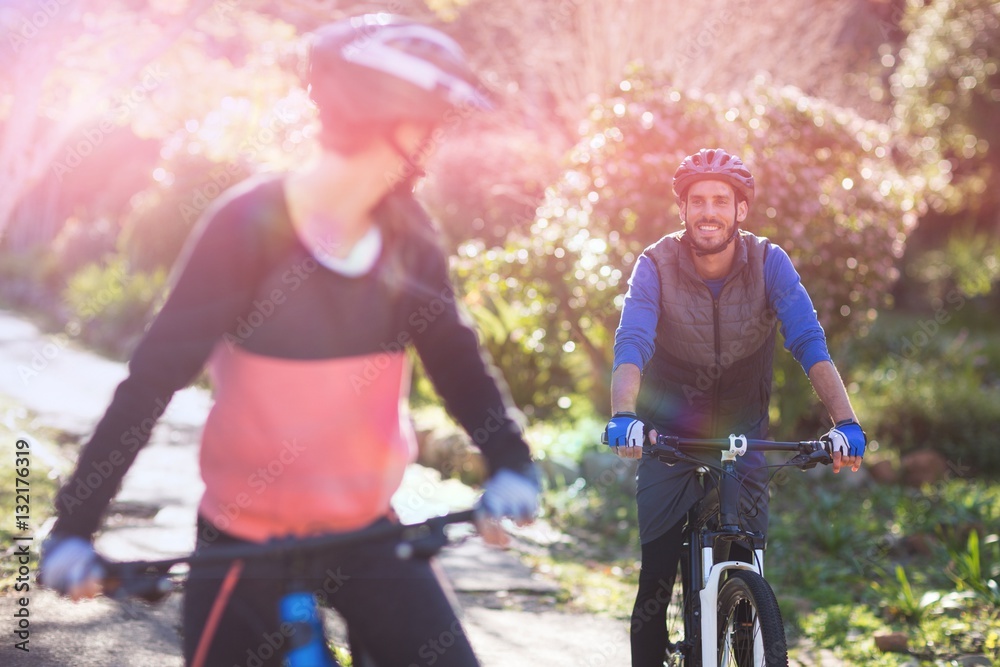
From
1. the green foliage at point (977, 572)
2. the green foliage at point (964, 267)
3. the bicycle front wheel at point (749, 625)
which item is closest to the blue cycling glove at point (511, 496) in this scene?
the bicycle front wheel at point (749, 625)

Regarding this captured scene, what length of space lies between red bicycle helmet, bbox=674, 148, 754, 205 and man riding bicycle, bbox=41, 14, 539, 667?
154cm

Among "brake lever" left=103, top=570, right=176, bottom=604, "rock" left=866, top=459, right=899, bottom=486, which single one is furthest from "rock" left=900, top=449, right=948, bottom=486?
"brake lever" left=103, top=570, right=176, bottom=604

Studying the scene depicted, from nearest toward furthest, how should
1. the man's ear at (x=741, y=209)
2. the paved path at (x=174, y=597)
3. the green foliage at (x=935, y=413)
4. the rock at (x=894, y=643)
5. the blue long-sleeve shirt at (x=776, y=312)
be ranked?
1. the blue long-sleeve shirt at (x=776, y=312)
2. the man's ear at (x=741, y=209)
3. the paved path at (x=174, y=597)
4. the rock at (x=894, y=643)
5. the green foliage at (x=935, y=413)

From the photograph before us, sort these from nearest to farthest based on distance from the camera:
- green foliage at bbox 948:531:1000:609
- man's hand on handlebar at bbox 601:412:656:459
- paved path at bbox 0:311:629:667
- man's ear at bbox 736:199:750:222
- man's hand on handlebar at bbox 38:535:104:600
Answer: man's hand on handlebar at bbox 38:535:104:600
man's hand on handlebar at bbox 601:412:656:459
man's ear at bbox 736:199:750:222
paved path at bbox 0:311:629:667
green foliage at bbox 948:531:1000:609

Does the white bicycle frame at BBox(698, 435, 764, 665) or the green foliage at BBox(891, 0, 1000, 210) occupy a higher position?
the green foliage at BBox(891, 0, 1000, 210)

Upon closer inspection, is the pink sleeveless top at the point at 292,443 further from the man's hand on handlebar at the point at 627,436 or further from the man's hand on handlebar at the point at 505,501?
the man's hand on handlebar at the point at 627,436

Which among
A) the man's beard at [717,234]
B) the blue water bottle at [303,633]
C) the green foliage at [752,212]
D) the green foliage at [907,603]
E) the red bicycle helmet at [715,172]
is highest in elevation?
the green foliage at [752,212]

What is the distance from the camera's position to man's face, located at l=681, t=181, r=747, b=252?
3.33m

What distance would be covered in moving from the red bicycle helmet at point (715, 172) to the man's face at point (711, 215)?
2 centimetres

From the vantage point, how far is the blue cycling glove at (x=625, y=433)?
291 cm

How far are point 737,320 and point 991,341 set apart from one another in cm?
1091

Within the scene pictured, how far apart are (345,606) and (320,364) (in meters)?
0.48

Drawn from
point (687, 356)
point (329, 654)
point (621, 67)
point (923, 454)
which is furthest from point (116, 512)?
point (621, 67)

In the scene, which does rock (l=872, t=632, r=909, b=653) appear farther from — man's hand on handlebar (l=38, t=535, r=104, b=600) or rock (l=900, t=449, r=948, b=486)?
man's hand on handlebar (l=38, t=535, r=104, b=600)
